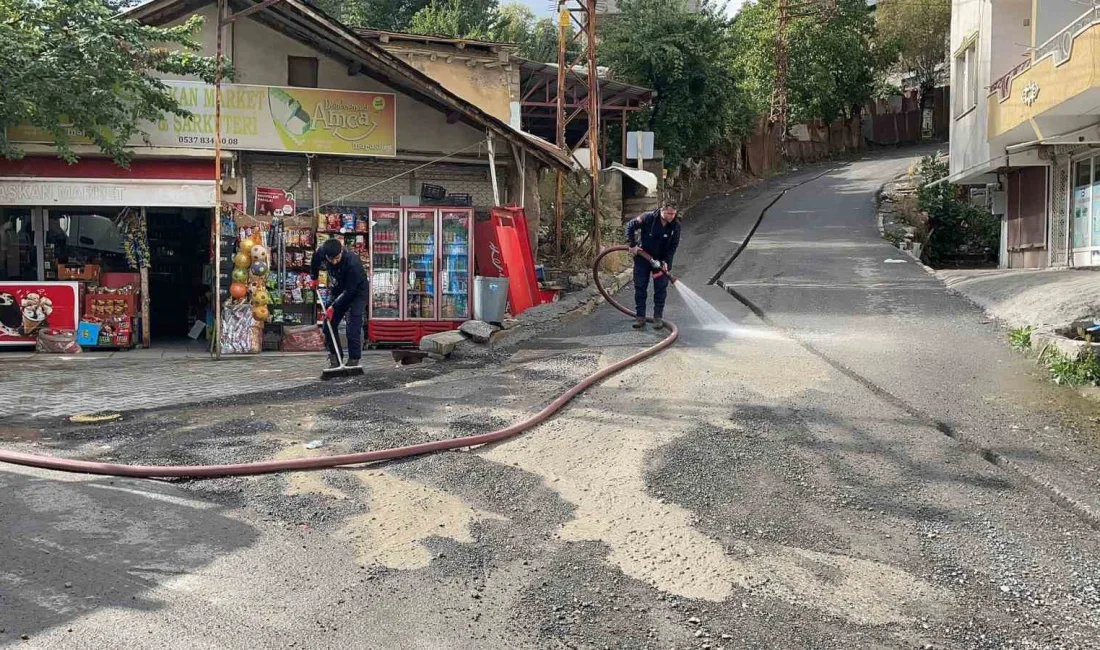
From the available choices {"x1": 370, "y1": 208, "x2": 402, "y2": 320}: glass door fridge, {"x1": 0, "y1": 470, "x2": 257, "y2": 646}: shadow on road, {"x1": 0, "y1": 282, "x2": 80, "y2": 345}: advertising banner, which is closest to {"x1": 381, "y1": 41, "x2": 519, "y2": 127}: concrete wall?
{"x1": 370, "y1": 208, "x2": 402, "y2": 320}: glass door fridge

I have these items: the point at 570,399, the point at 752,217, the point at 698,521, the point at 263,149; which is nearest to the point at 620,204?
the point at 752,217

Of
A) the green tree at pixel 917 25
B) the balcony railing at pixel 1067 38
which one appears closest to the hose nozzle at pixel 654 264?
the balcony railing at pixel 1067 38

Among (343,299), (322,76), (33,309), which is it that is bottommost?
(33,309)

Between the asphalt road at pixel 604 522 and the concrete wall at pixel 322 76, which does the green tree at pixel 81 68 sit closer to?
the concrete wall at pixel 322 76

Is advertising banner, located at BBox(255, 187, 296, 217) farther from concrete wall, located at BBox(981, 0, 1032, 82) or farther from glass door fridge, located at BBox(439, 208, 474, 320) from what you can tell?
concrete wall, located at BBox(981, 0, 1032, 82)

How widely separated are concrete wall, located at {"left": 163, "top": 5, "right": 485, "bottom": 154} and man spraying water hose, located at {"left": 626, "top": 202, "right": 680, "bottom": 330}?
4.26 m

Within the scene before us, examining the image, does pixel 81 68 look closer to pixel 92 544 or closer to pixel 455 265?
pixel 455 265

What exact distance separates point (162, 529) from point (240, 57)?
34.1ft

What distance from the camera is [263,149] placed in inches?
539

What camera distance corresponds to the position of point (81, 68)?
456 inches

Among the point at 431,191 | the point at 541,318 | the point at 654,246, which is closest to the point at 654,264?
the point at 654,246

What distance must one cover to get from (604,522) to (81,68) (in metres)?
9.94

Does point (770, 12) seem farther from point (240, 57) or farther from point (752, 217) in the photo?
point (240, 57)

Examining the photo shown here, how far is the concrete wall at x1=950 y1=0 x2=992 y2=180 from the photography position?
859 inches
